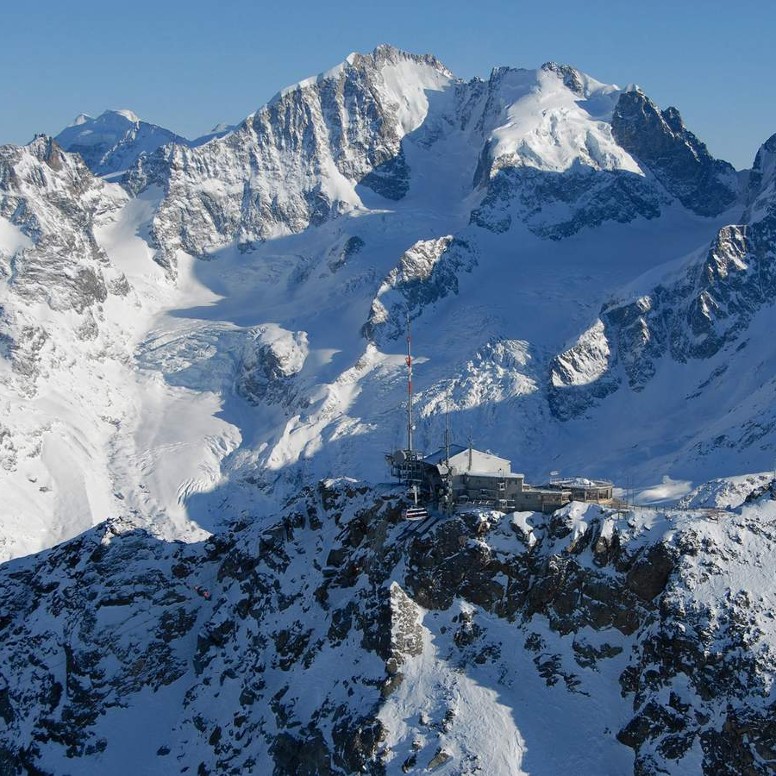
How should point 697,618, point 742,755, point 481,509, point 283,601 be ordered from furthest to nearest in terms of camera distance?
point 283,601, point 481,509, point 697,618, point 742,755

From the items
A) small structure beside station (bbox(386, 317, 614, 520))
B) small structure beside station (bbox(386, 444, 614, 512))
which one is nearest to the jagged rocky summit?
small structure beside station (bbox(386, 317, 614, 520))

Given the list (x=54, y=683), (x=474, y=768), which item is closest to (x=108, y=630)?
(x=54, y=683)

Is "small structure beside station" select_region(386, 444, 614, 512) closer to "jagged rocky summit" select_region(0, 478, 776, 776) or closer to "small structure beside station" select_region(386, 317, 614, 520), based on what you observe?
"small structure beside station" select_region(386, 317, 614, 520)

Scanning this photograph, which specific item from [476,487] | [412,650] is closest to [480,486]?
[476,487]

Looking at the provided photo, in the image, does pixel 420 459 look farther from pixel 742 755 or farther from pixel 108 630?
pixel 742 755

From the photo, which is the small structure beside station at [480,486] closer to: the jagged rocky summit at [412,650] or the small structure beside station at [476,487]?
the small structure beside station at [476,487]

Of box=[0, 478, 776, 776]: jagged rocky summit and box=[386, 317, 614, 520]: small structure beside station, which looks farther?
box=[386, 317, 614, 520]: small structure beside station
